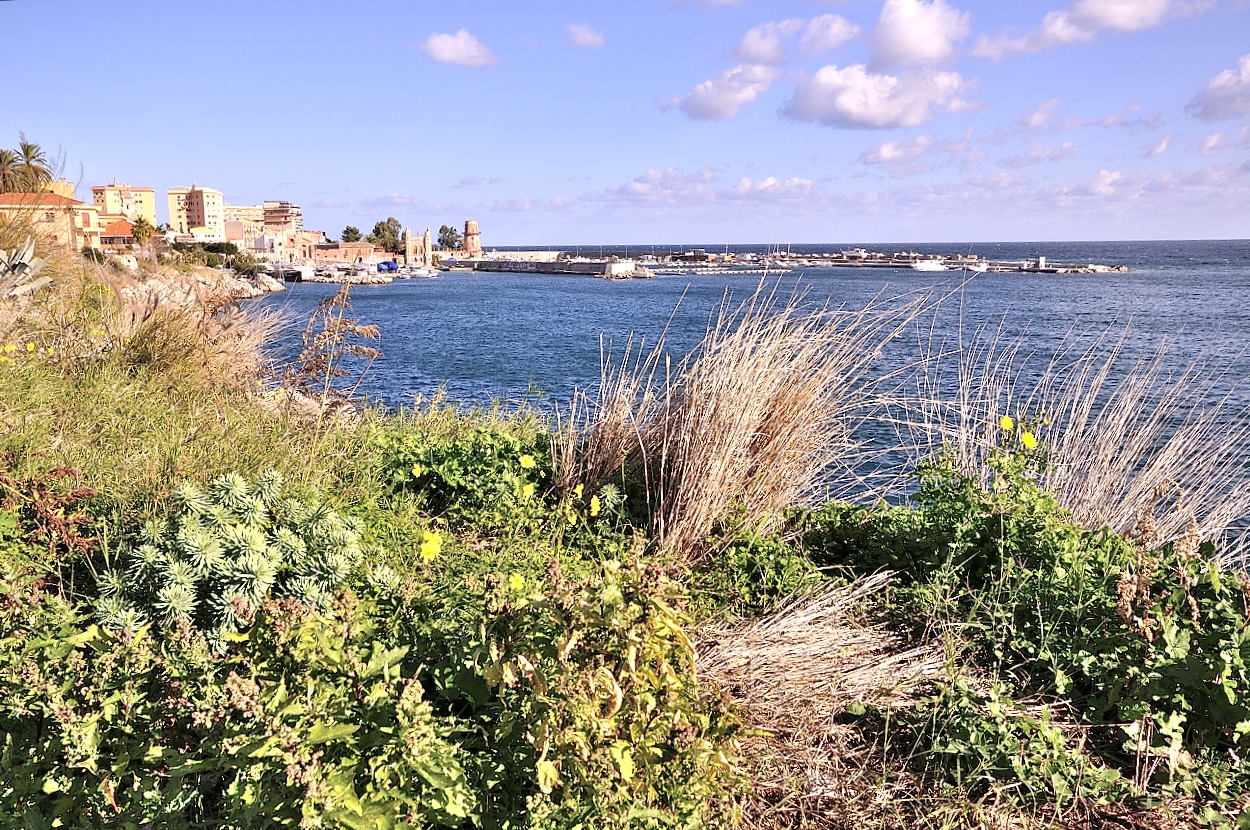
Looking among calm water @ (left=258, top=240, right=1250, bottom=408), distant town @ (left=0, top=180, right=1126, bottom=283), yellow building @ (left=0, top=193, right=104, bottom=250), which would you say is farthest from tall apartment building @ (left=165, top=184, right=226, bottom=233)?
yellow building @ (left=0, top=193, right=104, bottom=250)

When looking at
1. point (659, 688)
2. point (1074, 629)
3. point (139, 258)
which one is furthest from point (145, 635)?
point (139, 258)

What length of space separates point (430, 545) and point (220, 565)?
→ 2.08 ft

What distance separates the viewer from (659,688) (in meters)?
1.74

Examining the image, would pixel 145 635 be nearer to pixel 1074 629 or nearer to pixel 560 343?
pixel 1074 629

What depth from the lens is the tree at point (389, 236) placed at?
134762mm

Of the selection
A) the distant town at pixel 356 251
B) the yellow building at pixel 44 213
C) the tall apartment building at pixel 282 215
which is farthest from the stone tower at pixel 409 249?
the yellow building at pixel 44 213

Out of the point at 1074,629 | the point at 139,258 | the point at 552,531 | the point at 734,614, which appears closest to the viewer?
the point at 1074,629

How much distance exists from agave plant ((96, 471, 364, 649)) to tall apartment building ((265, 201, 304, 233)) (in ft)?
501

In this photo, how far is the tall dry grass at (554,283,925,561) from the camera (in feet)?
11.5

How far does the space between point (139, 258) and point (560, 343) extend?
19279 millimetres

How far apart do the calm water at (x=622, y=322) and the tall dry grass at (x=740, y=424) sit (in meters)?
0.31

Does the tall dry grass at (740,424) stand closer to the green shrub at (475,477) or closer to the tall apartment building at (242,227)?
the green shrub at (475,477)

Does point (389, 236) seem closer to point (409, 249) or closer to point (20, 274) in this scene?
point (409, 249)

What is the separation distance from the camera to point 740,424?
3.53m
